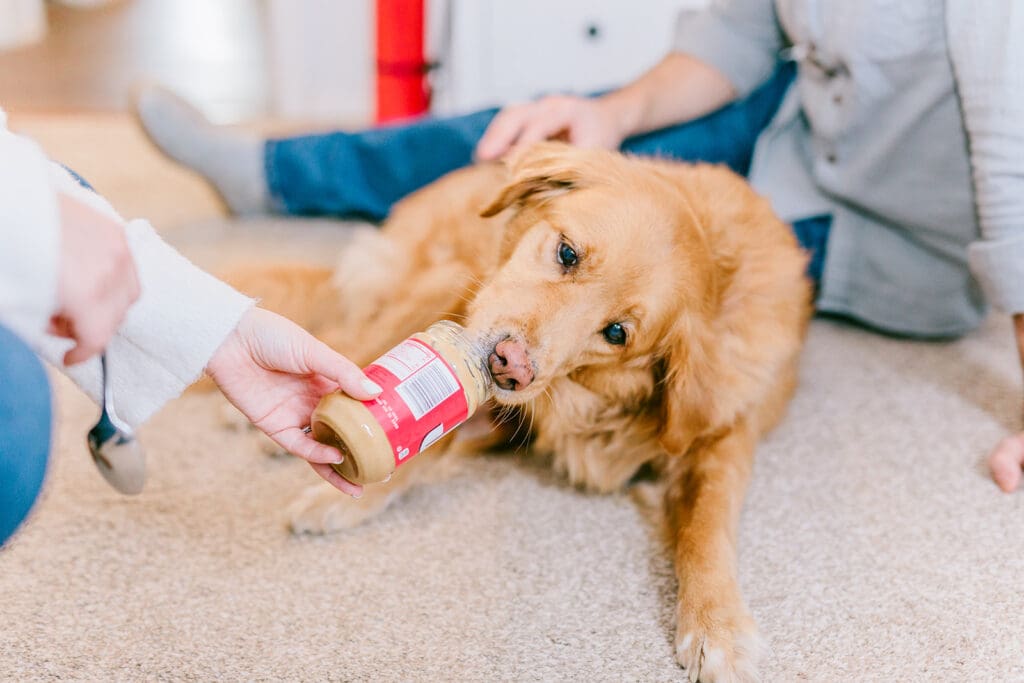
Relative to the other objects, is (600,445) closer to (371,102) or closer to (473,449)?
(473,449)

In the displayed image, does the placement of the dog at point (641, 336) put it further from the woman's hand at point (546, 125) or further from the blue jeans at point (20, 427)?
the blue jeans at point (20, 427)

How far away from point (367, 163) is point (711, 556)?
60.3 inches

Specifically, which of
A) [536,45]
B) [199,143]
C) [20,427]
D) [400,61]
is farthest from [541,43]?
[20,427]

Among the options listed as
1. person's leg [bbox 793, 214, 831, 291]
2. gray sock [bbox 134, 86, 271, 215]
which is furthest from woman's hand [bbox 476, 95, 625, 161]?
gray sock [bbox 134, 86, 271, 215]

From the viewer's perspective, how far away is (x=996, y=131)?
55.4 inches

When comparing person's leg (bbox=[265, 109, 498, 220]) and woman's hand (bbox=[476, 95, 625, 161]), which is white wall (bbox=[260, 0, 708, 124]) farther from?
woman's hand (bbox=[476, 95, 625, 161])

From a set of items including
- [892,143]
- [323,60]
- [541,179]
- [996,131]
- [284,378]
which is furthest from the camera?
[323,60]

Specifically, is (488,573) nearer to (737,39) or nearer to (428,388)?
(428,388)

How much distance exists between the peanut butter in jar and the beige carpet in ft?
0.92

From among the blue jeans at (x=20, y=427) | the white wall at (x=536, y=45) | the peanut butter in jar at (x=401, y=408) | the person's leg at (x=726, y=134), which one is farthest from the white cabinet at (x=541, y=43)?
the blue jeans at (x=20, y=427)

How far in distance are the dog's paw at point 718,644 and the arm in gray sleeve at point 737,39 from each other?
134 centimetres

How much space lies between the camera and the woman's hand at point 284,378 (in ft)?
2.86

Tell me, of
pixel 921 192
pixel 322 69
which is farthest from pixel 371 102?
pixel 921 192

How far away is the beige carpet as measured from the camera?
1.01 metres
